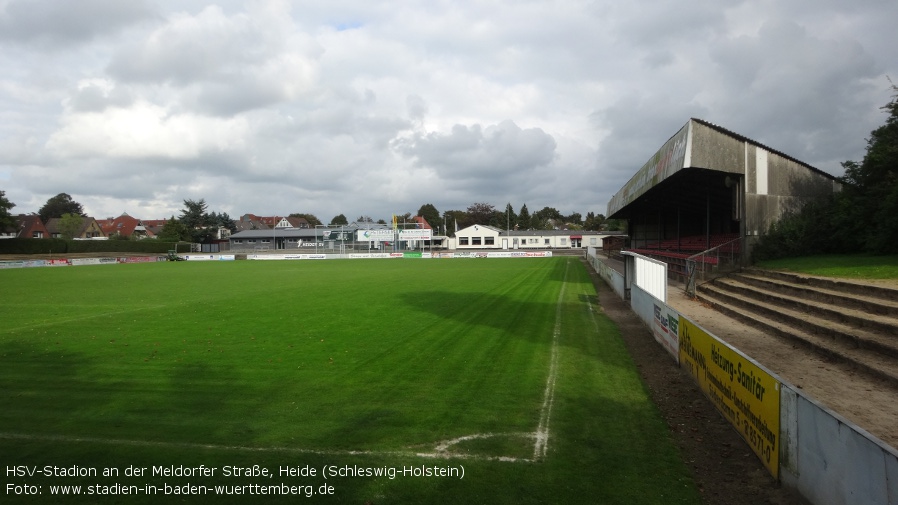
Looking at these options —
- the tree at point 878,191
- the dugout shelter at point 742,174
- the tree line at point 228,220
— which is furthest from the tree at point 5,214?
the tree at point 878,191

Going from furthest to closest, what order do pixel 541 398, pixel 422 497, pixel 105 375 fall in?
pixel 105 375, pixel 541 398, pixel 422 497

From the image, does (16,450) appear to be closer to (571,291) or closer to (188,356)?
(188,356)

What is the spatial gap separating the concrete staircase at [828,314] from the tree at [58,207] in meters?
161

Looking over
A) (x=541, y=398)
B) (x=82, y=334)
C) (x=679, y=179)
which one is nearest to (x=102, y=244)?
(x=82, y=334)

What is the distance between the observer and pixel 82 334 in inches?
554

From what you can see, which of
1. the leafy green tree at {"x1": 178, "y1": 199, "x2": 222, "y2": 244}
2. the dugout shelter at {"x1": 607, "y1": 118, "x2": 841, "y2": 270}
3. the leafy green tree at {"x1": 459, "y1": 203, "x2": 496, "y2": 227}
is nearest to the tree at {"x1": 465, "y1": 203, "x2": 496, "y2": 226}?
the leafy green tree at {"x1": 459, "y1": 203, "x2": 496, "y2": 227}

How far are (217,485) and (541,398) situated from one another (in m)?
5.01

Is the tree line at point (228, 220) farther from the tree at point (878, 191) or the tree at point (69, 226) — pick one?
the tree at point (878, 191)

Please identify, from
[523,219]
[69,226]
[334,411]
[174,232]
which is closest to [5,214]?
[174,232]

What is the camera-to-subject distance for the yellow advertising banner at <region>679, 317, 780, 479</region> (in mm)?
5773

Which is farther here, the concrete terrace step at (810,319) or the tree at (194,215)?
the tree at (194,215)

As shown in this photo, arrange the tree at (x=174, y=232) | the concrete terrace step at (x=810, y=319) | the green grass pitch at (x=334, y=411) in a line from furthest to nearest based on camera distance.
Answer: the tree at (x=174, y=232) → the concrete terrace step at (x=810, y=319) → the green grass pitch at (x=334, y=411)

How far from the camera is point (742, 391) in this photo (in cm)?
674

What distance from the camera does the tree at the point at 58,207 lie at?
138 metres
